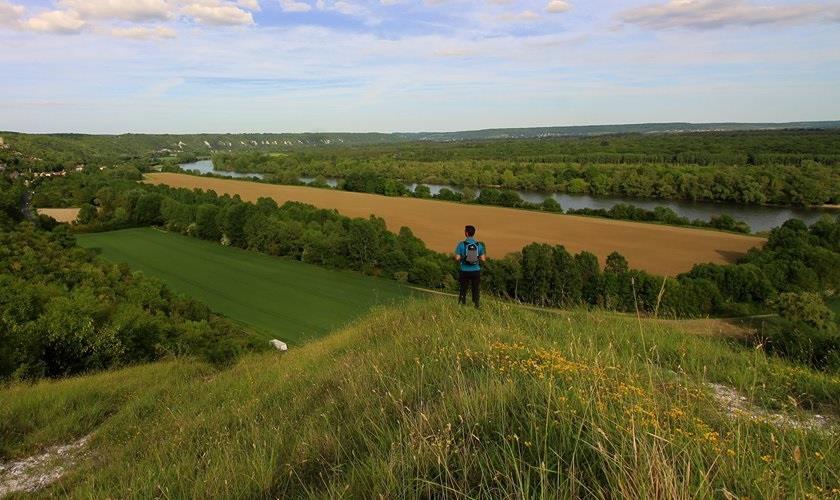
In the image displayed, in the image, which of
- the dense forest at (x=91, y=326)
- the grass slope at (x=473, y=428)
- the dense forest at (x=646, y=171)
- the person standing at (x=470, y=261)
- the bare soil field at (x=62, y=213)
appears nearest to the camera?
the grass slope at (x=473, y=428)

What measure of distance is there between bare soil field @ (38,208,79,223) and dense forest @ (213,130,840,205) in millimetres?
38145

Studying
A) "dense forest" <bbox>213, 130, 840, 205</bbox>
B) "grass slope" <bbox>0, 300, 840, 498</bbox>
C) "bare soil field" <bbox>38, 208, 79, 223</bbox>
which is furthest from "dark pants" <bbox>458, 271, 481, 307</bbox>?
"dense forest" <bbox>213, 130, 840, 205</bbox>

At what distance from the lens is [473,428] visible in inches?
116

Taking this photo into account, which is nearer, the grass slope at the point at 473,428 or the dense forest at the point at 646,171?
the grass slope at the point at 473,428

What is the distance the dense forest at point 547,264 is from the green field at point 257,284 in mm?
1884

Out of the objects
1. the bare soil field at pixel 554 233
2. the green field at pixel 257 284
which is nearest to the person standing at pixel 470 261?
the green field at pixel 257 284

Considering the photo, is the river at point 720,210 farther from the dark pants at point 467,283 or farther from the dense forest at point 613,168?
the dark pants at point 467,283

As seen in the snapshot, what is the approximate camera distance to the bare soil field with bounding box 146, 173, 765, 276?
37531 millimetres

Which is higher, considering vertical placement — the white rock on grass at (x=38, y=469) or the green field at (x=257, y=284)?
the white rock on grass at (x=38, y=469)

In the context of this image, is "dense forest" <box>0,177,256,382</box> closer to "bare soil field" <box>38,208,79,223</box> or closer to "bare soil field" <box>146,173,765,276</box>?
"bare soil field" <box>146,173,765,276</box>

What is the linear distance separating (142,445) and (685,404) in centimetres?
548

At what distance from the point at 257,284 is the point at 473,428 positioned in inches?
1314

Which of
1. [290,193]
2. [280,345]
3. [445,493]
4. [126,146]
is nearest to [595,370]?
[445,493]

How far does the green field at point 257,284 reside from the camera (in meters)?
27.3
